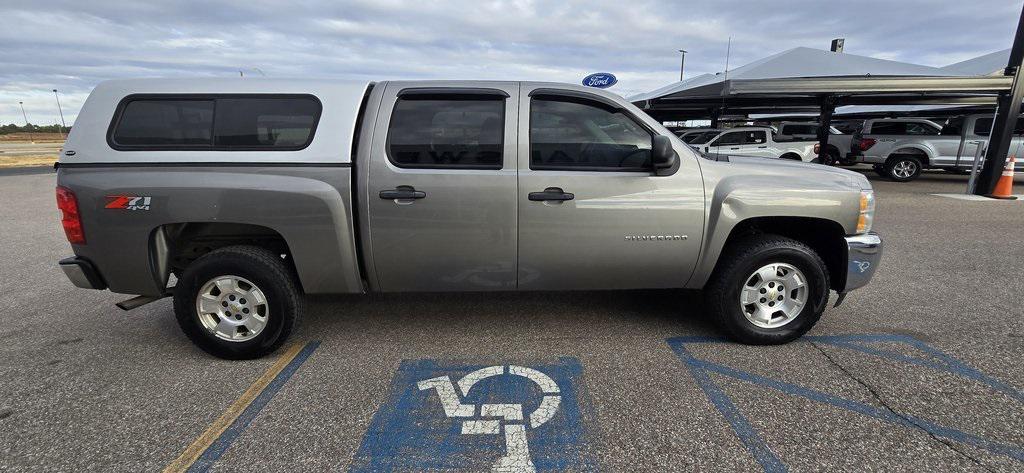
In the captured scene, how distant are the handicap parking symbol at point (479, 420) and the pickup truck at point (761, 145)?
1313cm

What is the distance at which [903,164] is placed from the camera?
14.5 meters

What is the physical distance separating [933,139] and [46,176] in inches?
1036

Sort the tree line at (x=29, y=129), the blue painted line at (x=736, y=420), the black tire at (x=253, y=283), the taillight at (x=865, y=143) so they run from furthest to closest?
the tree line at (x=29, y=129) → the taillight at (x=865, y=143) → the black tire at (x=253, y=283) → the blue painted line at (x=736, y=420)

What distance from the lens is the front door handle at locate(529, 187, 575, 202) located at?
3.15 metres

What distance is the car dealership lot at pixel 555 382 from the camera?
7.80 feet

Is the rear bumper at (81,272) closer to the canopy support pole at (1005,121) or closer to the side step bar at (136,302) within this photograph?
the side step bar at (136,302)

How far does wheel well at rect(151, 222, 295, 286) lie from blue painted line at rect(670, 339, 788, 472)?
105 inches

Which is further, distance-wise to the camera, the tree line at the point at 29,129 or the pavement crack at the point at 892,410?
the tree line at the point at 29,129

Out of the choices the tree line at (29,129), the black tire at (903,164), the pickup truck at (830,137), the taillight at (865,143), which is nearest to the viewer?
the black tire at (903,164)

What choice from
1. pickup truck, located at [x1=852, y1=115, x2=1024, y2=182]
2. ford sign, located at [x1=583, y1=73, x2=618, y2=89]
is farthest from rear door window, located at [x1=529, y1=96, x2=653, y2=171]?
pickup truck, located at [x1=852, y1=115, x2=1024, y2=182]

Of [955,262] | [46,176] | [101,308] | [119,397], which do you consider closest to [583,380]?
[119,397]

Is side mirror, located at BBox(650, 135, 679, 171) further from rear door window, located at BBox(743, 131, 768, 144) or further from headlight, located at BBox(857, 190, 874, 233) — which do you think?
rear door window, located at BBox(743, 131, 768, 144)

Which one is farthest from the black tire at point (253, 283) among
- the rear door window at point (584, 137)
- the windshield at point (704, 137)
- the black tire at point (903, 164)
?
the black tire at point (903, 164)

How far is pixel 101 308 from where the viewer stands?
4262 mm
